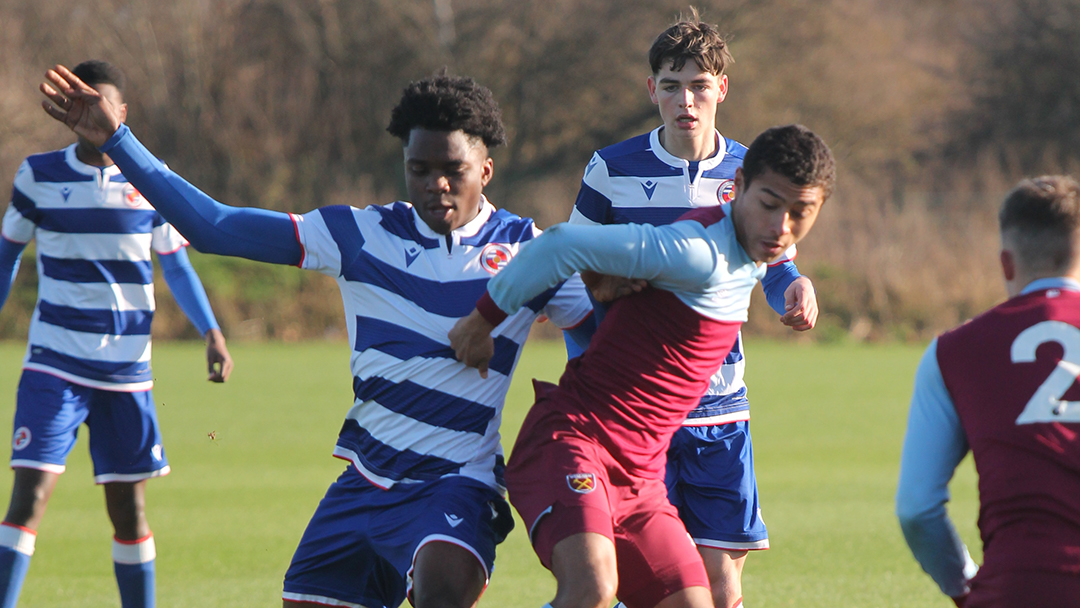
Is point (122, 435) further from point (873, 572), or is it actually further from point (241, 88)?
point (241, 88)

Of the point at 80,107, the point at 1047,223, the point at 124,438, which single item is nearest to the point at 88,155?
the point at 124,438

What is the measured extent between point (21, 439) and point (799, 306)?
11.4ft

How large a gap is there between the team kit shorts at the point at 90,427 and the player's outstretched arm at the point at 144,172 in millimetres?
2336

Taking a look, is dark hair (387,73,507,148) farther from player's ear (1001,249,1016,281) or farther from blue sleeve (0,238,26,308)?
blue sleeve (0,238,26,308)

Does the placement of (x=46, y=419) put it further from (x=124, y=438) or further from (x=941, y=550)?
(x=941, y=550)

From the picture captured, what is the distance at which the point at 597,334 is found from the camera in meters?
3.54

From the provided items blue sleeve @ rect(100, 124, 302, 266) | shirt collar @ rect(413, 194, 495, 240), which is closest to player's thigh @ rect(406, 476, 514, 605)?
shirt collar @ rect(413, 194, 495, 240)

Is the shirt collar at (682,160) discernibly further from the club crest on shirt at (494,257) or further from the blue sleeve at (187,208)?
the blue sleeve at (187,208)

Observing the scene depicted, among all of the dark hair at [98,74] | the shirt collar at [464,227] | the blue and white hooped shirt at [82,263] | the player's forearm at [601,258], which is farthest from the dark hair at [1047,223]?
the dark hair at [98,74]

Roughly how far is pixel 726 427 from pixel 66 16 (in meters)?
34.3

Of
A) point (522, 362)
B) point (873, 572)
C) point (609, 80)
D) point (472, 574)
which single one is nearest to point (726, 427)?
point (472, 574)

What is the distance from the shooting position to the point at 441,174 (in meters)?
3.71

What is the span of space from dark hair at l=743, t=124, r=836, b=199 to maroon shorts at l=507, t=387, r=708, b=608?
0.90 m

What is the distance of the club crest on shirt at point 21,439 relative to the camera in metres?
5.30
